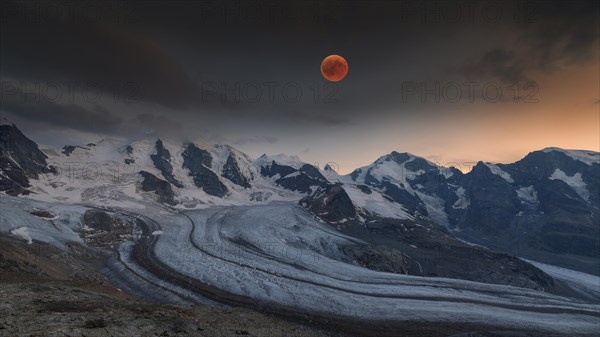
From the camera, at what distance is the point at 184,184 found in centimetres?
14688

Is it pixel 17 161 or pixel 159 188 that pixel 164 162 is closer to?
pixel 159 188

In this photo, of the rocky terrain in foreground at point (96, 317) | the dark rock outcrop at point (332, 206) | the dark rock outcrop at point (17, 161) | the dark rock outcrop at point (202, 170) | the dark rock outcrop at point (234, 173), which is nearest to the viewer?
the rocky terrain in foreground at point (96, 317)

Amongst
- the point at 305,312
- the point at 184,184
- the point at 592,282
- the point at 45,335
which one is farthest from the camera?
the point at 184,184

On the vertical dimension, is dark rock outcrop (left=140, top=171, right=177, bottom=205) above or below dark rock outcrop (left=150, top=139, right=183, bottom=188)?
below

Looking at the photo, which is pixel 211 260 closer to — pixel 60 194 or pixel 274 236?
pixel 274 236

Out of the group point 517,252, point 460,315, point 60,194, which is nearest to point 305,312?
point 460,315

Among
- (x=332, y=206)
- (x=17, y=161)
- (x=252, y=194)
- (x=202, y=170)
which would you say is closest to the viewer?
(x=17, y=161)

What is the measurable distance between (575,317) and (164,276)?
50890mm

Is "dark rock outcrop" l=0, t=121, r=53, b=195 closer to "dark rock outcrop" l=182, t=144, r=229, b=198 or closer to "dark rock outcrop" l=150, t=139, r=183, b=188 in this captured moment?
"dark rock outcrop" l=150, t=139, r=183, b=188

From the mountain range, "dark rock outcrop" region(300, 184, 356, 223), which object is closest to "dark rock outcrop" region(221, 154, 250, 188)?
the mountain range

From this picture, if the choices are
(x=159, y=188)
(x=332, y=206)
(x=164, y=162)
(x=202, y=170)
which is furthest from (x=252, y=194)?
(x=332, y=206)

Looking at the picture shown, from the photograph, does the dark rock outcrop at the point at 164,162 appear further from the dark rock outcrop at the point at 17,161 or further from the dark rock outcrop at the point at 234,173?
the dark rock outcrop at the point at 17,161

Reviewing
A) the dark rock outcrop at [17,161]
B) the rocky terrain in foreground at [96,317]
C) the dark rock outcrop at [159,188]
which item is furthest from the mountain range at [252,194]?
the rocky terrain in foreground at [96,317]

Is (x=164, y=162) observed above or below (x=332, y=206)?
above
